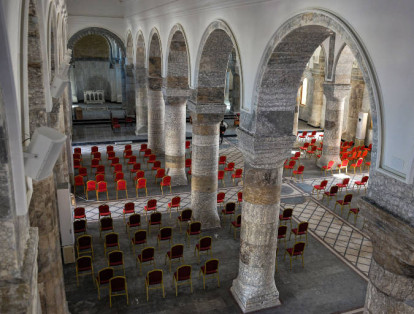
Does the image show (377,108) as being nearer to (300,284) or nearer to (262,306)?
(262,306)

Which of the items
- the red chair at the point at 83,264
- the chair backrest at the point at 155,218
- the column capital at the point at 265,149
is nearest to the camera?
the column capital at the point at 265,149

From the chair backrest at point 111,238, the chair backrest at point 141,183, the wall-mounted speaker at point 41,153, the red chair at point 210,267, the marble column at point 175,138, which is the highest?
the wall-mounted speaker at point 41,153

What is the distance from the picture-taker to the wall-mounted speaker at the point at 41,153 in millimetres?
2751

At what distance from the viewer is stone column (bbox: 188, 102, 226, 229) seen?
34.0 feet

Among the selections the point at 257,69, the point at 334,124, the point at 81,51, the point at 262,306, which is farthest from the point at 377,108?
the point at 81,51

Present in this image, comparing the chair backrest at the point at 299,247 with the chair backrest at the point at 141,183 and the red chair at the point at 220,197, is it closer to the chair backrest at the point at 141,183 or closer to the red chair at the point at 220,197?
the red chair at the point at 220,197

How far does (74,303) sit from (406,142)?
7.09 m

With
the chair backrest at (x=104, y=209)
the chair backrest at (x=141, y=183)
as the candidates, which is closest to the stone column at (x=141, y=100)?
the chair backrest at (x=141, y=183)

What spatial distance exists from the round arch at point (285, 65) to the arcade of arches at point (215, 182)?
2 cm

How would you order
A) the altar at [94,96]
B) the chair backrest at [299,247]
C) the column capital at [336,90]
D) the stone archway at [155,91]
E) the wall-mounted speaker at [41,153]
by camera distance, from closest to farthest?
the wall-mounted speaker at [41,153]
the chair backrest at [299,247]
the column capital at [336,90]
the stone archway at [155,91]
the altar at [94,96]

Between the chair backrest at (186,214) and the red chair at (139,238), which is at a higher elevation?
the chair backrest at (186,214)

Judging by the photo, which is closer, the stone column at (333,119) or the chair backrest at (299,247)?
the chair backrest at (299,247)

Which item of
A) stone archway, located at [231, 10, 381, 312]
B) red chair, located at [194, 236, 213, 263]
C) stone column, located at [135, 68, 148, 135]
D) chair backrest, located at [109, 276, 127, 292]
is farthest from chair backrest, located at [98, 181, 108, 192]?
stone column, located at [135, 68, 148, 135]

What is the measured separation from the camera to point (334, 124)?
1653 centimetres
